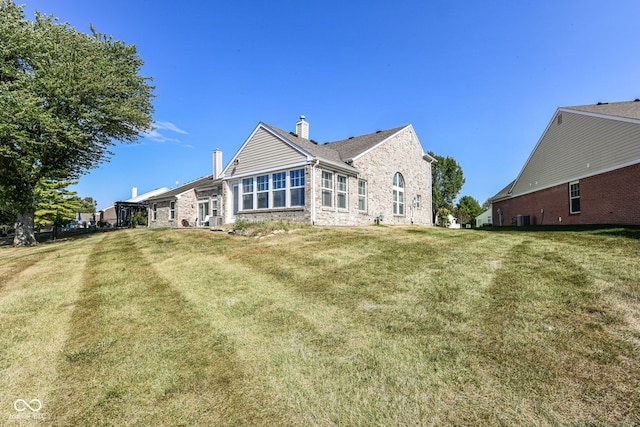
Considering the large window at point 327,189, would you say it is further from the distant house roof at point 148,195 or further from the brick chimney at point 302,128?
the distant house roof at point 148,195

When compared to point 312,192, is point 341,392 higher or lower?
lower

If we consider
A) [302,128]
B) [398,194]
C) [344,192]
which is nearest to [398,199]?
[398,194]

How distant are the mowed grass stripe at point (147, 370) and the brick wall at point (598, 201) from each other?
17.8 metres

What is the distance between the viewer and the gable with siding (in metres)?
14.3

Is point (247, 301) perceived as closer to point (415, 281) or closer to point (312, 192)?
point (415, 281)

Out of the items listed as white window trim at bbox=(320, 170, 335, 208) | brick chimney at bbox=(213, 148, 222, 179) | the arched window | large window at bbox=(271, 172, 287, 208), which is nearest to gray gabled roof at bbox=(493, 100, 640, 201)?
the arched window

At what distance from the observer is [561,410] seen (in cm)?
291

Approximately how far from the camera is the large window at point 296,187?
55.3 ft

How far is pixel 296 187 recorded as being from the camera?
17.1 meters

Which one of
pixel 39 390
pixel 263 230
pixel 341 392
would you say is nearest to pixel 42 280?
pixel 39 390

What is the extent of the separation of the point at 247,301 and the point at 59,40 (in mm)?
22589

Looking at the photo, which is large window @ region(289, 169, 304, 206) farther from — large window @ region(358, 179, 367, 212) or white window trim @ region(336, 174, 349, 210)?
large window @ region(358, 179, 367, 212)

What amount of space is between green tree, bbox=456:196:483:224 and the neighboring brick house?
21636 millimetres

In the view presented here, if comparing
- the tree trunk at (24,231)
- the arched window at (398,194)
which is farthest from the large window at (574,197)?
the tree trunk at (24,231)
